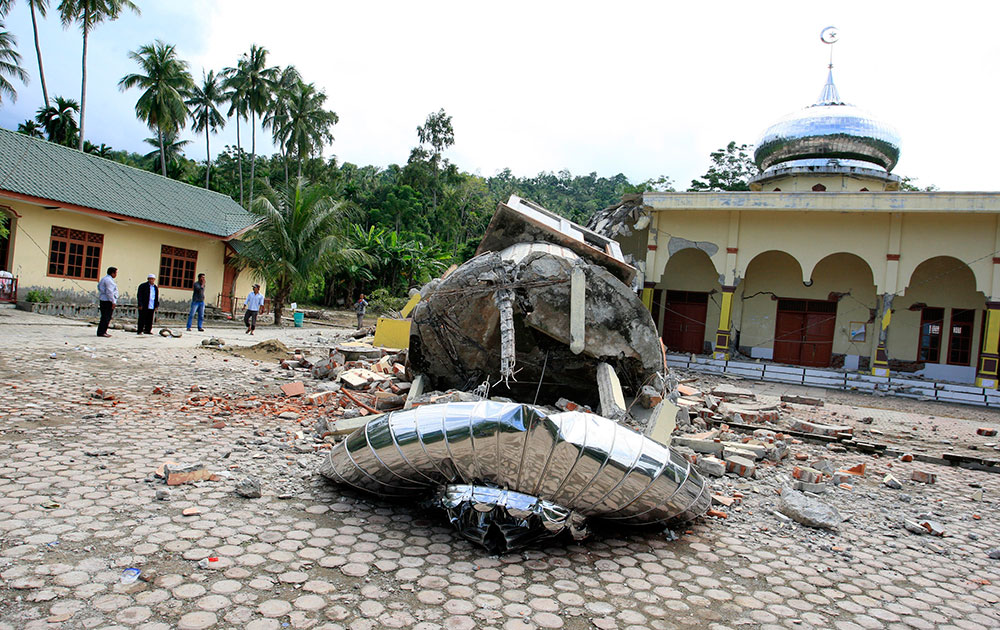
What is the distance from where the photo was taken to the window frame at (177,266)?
1917cm

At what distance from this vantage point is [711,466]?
4.96 metres

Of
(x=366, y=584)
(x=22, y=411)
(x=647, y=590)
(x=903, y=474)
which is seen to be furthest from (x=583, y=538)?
(x=22, y=411)

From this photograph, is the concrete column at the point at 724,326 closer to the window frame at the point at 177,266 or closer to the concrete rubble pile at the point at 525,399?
the concrete rubble pile at the point at 525,399

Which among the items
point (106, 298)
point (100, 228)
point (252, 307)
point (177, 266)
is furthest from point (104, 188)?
point (106, 298)

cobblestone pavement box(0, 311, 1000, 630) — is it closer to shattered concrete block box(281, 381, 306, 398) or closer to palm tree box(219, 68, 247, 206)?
shattered concrete block box(281, 381, 306, 398)

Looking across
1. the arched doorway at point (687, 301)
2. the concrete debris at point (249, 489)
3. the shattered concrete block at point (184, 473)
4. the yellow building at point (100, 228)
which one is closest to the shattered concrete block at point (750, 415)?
the concrete debris at point (249, 489)

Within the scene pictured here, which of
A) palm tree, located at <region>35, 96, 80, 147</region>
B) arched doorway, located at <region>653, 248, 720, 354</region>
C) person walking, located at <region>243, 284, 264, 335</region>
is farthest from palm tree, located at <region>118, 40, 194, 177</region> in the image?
arched doorway, located at <region>653, 248, 720, 354</region>

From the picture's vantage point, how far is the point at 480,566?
2998 mm

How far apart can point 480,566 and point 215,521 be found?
150 cm

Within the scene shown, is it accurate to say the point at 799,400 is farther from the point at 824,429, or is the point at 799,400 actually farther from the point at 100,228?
the point at 100,228

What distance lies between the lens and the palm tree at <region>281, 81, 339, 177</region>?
36.9 meters

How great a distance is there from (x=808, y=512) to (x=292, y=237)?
16358 millimetres

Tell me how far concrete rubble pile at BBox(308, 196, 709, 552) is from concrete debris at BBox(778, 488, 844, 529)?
810 millimetres

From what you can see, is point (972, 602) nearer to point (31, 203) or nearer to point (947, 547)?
point (947, 547)
